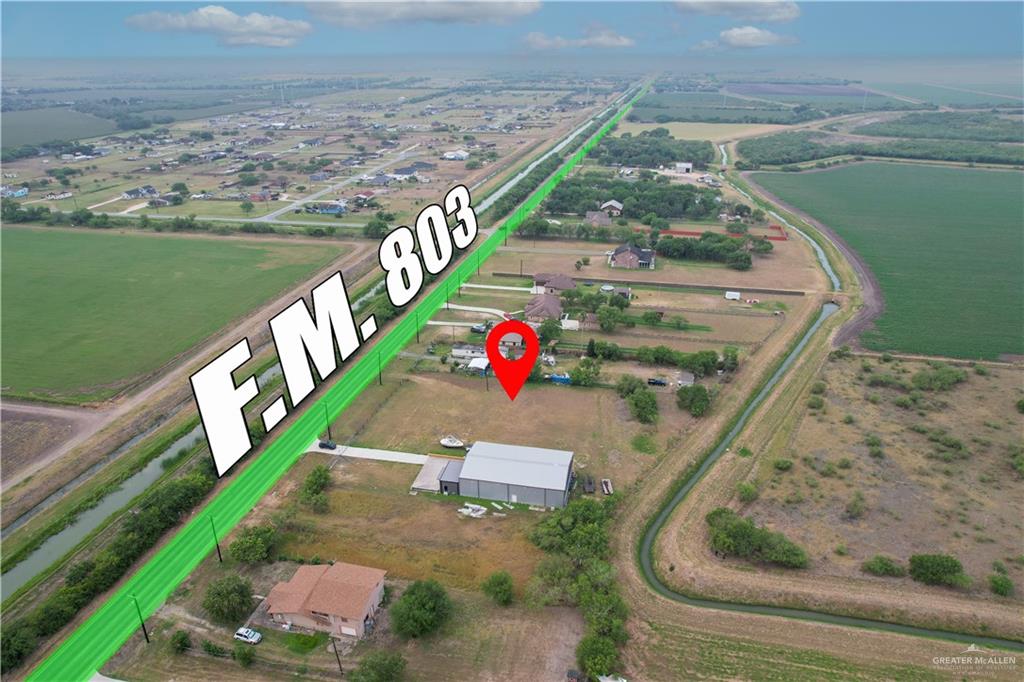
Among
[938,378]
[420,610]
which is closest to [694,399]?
[938,378]

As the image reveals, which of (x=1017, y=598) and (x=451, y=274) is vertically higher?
(x=451, y=274)

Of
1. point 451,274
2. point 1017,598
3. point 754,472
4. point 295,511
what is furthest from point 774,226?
point 295,511

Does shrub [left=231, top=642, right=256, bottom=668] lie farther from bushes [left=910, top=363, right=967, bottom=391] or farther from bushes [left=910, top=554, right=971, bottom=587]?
bushes [left=910, top=363, right=967, bottom=391]

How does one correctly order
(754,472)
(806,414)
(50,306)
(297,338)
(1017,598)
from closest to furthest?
(297,338)
(1017,598)
(754,472)
(806,414)
(50,306)

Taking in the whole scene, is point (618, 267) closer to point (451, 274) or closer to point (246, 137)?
point (451, 274)

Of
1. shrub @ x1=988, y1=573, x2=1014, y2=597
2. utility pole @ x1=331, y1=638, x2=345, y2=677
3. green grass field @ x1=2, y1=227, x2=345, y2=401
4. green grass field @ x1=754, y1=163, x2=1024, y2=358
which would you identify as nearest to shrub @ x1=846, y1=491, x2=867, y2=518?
shrub @ x1=988, y1=573, x2=1014, y2=597

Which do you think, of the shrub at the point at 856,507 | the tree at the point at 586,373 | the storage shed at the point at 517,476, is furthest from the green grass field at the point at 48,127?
the shrub at the point at 856,507

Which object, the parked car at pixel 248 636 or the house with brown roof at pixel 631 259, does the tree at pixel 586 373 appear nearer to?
the house with brown roof at pixel 631 259
